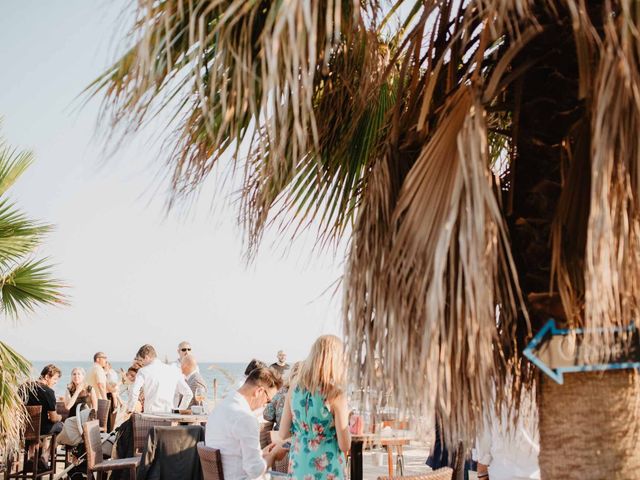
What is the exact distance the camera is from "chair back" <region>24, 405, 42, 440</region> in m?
7.84

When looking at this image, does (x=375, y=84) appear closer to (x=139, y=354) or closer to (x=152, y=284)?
(x=139, y=354)

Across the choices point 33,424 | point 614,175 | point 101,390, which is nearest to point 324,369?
point 614,175

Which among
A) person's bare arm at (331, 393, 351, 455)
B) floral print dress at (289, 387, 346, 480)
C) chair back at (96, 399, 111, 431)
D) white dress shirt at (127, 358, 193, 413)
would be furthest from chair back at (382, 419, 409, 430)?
chair back at (96, 399, 111, 431)

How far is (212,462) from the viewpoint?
4.39 meters

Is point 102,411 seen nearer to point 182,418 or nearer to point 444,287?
point 182,418

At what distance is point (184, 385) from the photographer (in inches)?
360

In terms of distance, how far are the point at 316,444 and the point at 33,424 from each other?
14.8 feet

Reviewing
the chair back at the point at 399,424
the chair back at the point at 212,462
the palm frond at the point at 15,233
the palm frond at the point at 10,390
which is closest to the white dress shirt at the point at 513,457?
the chair back at the point at 399,424

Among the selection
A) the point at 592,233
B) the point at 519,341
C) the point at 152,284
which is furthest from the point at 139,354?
the point at 152,284

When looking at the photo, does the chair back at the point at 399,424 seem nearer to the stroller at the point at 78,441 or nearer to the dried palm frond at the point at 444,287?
the dried palm frond at the point at 444,287

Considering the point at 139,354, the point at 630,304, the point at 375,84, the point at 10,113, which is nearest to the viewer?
the point at 630,304

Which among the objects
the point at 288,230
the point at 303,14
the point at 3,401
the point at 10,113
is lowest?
the point at 3,401

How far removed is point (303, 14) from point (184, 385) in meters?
7.58

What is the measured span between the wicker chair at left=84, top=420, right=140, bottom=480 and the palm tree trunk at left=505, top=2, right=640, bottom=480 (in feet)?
16.3
